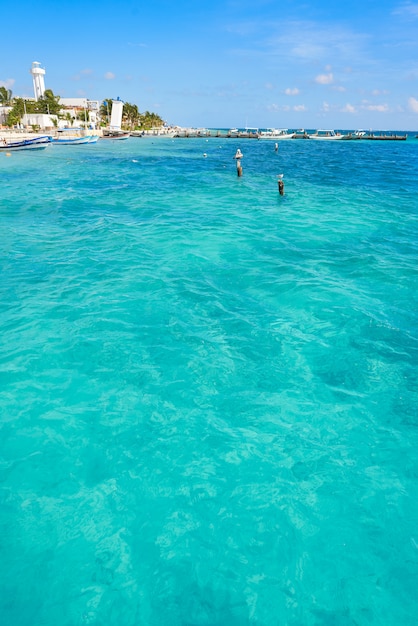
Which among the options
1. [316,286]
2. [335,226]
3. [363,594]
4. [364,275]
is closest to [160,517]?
[363,594]

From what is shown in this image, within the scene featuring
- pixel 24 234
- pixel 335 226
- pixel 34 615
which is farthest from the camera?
pixel 335 226

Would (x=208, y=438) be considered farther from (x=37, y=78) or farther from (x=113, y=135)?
(x=37, y=78)

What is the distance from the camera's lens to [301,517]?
7.61m

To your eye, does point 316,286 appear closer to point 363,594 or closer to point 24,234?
point 363,594

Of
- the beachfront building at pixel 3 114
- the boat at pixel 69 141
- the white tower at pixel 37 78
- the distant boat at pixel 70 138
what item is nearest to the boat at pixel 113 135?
the distant boat at pixel 70 138

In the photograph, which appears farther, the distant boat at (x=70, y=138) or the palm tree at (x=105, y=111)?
the palm tree at (x=105, y=111)

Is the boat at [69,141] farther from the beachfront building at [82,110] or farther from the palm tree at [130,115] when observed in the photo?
the palm tree at [130,115]

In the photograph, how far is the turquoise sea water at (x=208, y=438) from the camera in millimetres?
6500

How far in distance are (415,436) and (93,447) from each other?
7.32 meters

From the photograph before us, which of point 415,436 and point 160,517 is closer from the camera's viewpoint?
point 160,517

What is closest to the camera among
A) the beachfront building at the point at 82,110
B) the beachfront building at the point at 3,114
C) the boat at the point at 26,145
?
the boat at the point at 26,145

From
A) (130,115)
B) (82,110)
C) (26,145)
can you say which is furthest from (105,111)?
(26,145)

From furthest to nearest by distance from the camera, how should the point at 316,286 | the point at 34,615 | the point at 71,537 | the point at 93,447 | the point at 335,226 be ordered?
the point at 335,226, the point at 316,286, the point at 93,447, the point at 71,537, the point at 34,615

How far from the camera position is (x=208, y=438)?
30.7ft
